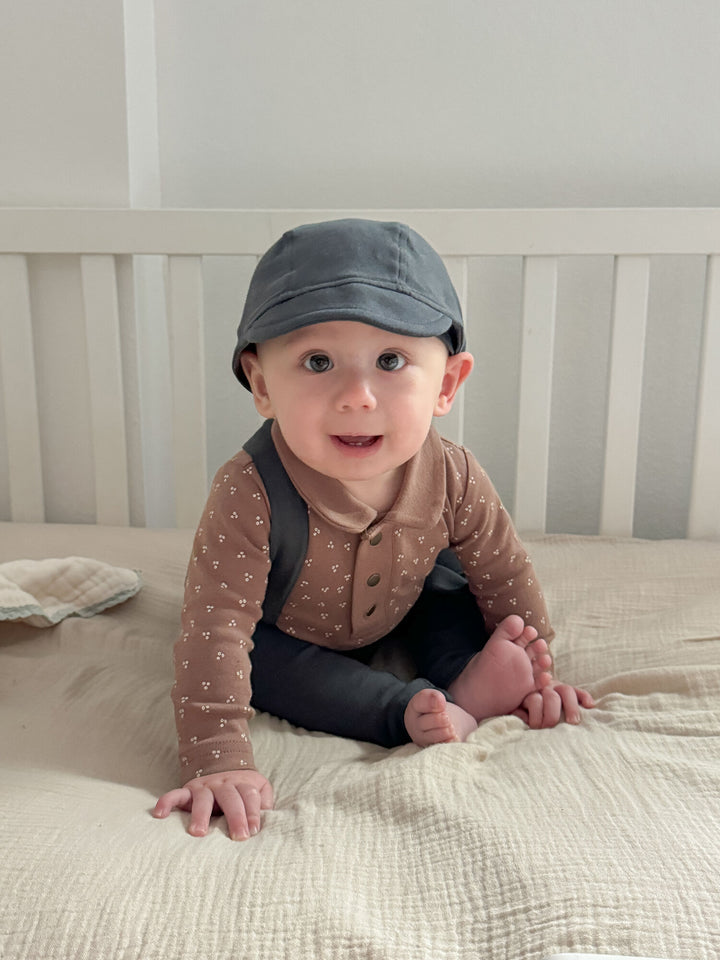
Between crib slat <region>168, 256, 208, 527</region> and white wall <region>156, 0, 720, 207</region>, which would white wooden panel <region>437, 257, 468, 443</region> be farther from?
crib slat <region>168, 256, 208, 527</region>

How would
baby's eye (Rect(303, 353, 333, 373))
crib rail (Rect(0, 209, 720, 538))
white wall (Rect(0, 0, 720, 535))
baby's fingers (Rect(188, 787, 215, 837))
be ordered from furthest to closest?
white wall (Rect(0, 0, 720, 535)) < crib rail (Rect(0, 209, 720, 538)) < baby's eye (Rect(303, 353, 333, 373)) < baby's fingers (Rect(188, 787, 215, 837))

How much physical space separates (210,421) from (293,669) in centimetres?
78

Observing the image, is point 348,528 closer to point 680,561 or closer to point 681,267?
point 680,561

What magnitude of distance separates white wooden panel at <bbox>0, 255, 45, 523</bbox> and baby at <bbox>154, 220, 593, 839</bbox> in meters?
0.61

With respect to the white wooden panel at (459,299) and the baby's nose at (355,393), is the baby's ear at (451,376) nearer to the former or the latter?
the baby's nose at (355,393)

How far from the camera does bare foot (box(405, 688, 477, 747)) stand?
76 centimetres

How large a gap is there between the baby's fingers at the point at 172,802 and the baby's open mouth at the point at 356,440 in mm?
297

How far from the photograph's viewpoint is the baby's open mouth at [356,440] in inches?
29.6

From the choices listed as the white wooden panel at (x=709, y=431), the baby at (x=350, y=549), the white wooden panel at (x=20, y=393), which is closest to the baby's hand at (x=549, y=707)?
the baby at (x=350, y=549)

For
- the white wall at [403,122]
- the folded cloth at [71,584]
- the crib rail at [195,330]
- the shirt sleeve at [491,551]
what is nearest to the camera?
the shirt sleeve at [491,551]

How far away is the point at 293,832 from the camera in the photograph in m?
0.62

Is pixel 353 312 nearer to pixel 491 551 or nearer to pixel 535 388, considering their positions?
pixel 491 551

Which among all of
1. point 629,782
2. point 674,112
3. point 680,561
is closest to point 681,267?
point 674,112

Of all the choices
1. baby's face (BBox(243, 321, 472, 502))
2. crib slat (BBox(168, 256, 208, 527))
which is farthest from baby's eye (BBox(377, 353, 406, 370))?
crib slat (BBox(168, 256, 208, 527))
